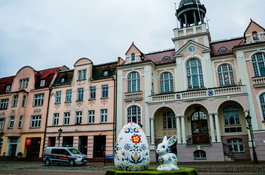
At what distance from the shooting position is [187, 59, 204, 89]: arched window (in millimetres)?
25359

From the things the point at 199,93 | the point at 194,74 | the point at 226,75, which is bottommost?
the point at 199,93

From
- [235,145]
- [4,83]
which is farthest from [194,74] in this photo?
[4,83]

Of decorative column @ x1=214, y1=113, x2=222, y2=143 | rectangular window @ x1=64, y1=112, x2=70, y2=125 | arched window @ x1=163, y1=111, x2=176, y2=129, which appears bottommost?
decorative column @ x1=214, y1=113, x2=222, y2=143

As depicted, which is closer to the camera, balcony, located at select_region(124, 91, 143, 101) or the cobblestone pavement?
the cobblestone pavement

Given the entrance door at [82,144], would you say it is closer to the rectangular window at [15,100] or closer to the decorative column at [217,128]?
the rectangular window at [15,100]

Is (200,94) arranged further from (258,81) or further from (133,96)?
(133,96)

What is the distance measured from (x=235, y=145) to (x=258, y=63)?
29.4 feet

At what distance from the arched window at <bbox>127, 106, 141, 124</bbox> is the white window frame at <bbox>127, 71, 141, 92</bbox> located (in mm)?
2402

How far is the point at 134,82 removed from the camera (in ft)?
90.9

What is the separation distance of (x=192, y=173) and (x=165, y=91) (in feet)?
60.8

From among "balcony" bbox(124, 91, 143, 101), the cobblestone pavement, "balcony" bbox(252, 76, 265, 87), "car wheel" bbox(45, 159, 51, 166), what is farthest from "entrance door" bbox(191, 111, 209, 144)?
Answer: "car wheel" bbox(45, 159, 51, 166)

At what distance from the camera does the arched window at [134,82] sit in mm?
27344

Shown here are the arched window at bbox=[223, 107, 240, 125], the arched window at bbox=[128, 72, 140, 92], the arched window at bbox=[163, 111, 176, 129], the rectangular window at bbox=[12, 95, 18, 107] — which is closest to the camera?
the arched window at bbox=[223, 107, 240, 125]

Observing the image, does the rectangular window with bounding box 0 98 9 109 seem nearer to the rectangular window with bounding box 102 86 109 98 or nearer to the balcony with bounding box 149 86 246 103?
the rectangular window with bounding box 102 86 109 98
